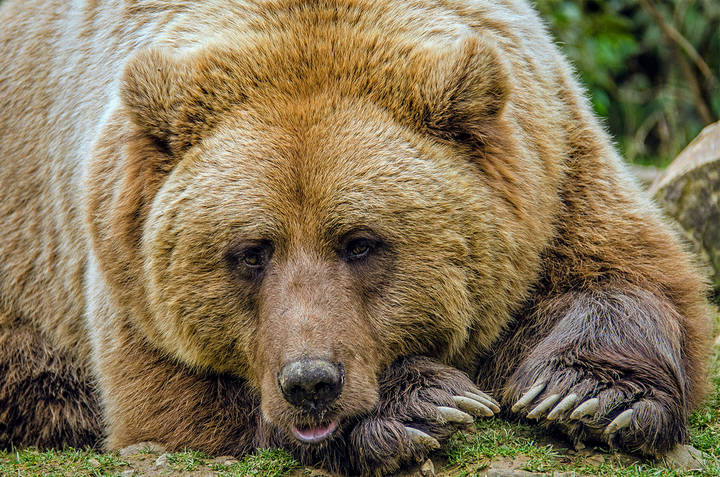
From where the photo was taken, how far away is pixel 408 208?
441 cm

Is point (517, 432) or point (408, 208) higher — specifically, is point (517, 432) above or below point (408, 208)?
below

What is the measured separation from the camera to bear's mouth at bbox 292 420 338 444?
169 inches

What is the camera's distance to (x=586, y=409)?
4.35 metres

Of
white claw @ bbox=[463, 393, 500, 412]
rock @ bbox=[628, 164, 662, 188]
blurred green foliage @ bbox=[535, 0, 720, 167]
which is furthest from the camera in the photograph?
blurred green foliage @ bbox=[535, 0, 720, 167]

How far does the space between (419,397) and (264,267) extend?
98 cm

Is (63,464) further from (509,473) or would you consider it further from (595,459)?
(595,459)

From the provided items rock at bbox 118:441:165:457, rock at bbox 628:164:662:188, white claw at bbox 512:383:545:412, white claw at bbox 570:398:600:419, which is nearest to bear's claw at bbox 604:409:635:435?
white claw at bbox 570:398:600:419

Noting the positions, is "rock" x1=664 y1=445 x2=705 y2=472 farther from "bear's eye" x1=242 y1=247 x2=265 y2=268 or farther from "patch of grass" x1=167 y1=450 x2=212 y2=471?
"patch of grass" x1=167 y1=450 x2=212 y2=471

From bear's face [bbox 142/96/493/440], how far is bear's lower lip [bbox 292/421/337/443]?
0.05 feet

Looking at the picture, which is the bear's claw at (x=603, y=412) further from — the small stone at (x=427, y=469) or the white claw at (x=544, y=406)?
the small stone at (x=427, y=469)

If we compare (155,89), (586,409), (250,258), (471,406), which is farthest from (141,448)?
(586,409)

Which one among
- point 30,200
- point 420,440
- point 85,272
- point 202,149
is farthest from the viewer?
point 30,200

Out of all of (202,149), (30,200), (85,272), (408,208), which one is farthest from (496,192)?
(30,200)

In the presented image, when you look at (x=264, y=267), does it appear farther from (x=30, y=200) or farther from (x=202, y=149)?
(x=30, y=200)
